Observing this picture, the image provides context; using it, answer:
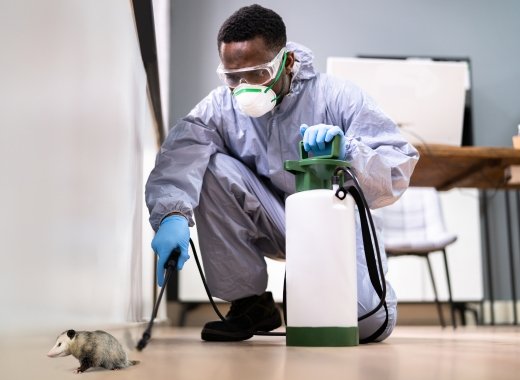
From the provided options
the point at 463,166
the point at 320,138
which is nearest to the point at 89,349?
the point at 320,138

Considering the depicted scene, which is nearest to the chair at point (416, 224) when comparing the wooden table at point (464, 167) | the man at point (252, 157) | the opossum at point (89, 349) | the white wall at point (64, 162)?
the wooden table at point (464, 167)

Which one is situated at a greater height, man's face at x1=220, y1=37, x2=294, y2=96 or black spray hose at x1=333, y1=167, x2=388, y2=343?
man's face at x1=220, y1=37, x2=294, y2=96

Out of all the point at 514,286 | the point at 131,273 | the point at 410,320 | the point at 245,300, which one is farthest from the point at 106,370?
the point at 514,286

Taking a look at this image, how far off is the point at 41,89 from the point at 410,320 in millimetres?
3611

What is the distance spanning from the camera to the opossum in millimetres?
693

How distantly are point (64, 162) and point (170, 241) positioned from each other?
1.47 feet

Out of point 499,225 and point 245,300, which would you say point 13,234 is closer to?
point 245,300

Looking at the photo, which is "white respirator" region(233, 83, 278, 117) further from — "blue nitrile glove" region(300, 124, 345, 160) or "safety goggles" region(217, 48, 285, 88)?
"blue nitrile glove" region(300, 124, 345, 160)

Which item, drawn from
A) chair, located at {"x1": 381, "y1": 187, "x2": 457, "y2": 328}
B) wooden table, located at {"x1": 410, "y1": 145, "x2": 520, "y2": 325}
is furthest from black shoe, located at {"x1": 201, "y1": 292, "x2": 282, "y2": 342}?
chair, located at {"x1": 381, "y1": 187, "x2": 457, "y2": 328}

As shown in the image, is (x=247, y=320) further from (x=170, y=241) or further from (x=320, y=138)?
(x=320, y=138)

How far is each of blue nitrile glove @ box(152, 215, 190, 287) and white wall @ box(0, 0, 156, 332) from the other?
0.34ft

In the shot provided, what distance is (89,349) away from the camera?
28.4 inches

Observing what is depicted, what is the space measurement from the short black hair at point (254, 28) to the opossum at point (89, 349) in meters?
0.93

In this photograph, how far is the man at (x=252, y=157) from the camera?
1.44m
